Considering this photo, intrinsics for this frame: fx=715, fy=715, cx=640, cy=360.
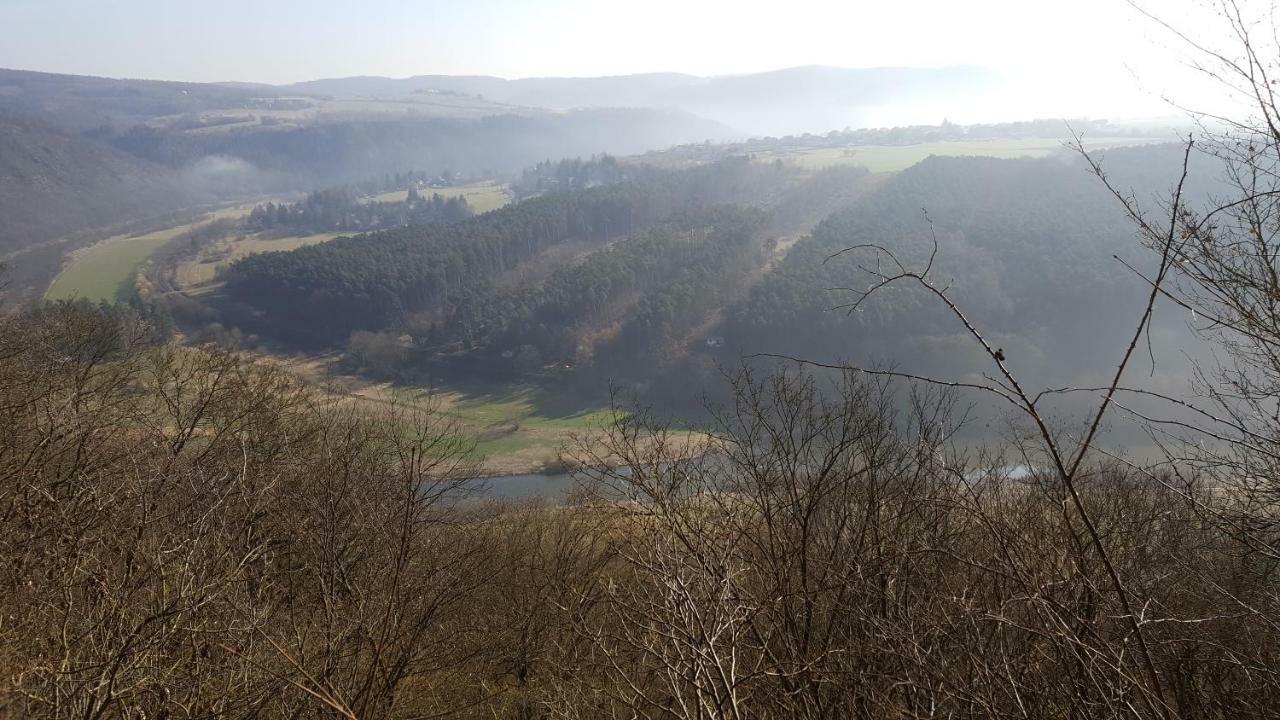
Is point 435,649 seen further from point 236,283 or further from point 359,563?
point 236,283

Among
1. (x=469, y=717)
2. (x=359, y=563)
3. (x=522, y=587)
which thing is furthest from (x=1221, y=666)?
(x=522, y=587)

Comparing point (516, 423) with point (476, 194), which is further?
point (476, 194)

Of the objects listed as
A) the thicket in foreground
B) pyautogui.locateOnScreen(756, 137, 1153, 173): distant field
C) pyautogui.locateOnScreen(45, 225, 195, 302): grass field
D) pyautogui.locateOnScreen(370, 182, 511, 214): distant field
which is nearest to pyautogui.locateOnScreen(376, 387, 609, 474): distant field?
the thicket in foreground

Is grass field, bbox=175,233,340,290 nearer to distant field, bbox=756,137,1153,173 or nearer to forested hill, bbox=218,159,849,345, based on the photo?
forested hill, bbox=218,159,849,345

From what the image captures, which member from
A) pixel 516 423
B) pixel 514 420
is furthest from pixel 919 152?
pixel 516 423

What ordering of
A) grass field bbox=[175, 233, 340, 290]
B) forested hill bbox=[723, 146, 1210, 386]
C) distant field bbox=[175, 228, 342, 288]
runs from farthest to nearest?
distant field bbox=[175, 228, 342, 288]
grass field bbox=[175, 233, 340, 290]
forested hill bbox=[723, 146, 1210, 386]

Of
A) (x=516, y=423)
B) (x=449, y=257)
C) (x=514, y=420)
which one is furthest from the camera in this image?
(x=449, y=257)

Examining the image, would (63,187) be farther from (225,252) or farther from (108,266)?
(108,266)

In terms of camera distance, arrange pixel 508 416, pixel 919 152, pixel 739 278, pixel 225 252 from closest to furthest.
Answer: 1. pixel 508 416
2. pixel 739 278
3. pixel 225 252
4. pixel 919 152
